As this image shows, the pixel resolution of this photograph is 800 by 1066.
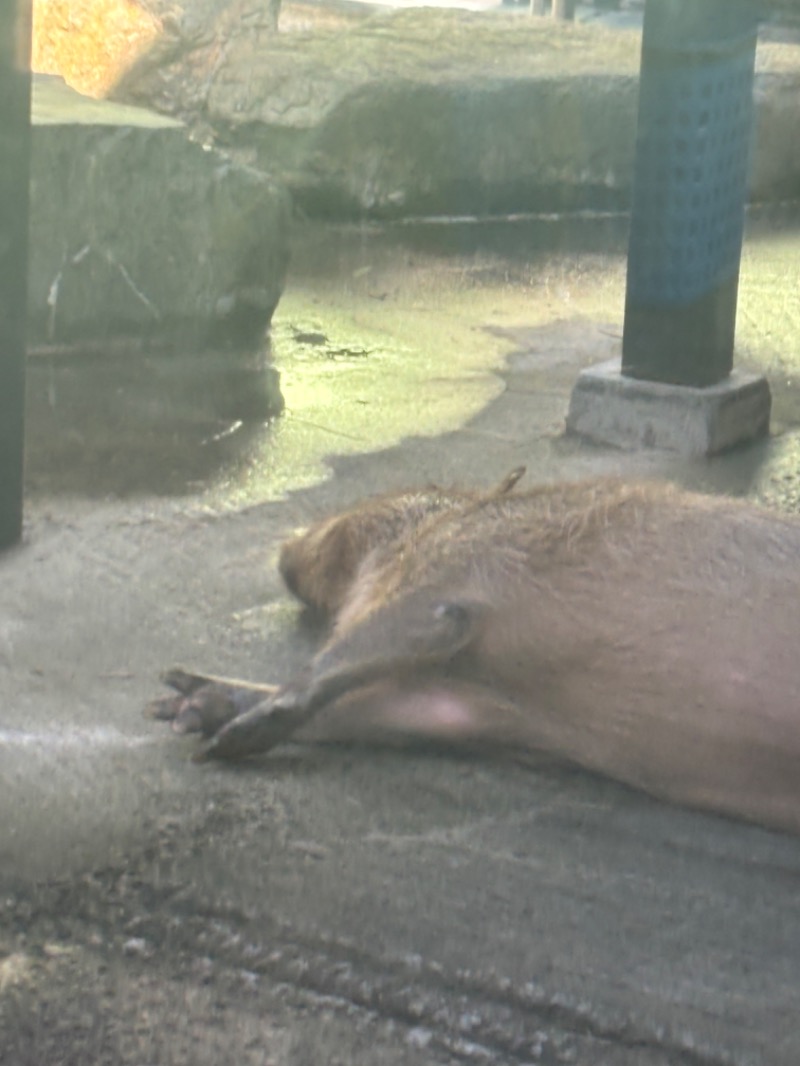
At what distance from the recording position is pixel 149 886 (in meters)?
2.25

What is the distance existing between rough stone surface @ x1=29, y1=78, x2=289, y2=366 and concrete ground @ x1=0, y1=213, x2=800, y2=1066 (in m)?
1.47

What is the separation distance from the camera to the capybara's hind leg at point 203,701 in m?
2.71

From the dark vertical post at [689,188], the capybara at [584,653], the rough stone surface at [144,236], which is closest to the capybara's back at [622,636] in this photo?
the capybara at [584,653]

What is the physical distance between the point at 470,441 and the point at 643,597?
7.19ft

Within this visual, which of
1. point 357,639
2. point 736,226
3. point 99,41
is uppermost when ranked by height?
point 99,41

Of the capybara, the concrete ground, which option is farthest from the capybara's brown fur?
the capybara

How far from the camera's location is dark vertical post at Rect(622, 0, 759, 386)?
14.6ft

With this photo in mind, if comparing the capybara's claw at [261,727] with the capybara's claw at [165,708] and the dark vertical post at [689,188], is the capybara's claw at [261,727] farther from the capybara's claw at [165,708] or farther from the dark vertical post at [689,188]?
the dark vertical post at [689,188]

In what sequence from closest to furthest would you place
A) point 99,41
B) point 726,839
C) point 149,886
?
point 149,886, point 726,839, point 99,41

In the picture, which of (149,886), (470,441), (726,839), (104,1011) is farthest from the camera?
(470,441)

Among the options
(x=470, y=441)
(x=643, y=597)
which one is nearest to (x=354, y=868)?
(x=643, y=597)

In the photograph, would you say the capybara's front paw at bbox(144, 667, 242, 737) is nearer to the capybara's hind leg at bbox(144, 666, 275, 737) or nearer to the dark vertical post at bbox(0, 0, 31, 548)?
the capybara's hind leg at bbox(144, 666, 275, 737)

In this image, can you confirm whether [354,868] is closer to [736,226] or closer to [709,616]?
[709,616]

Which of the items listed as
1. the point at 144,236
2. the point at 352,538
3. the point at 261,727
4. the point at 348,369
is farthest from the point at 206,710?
the point at 144,236
